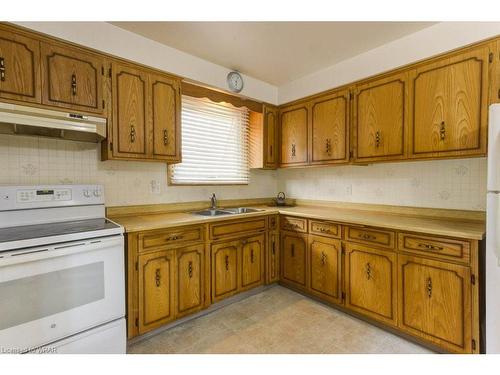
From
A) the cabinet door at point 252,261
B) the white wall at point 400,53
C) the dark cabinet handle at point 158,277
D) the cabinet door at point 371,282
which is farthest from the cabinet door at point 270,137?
the dark cabinet handle at point 158,277

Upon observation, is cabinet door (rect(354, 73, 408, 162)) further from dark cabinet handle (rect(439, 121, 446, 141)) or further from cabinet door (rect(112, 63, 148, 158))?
cabinet door (rect(112, 63, 148, 158))

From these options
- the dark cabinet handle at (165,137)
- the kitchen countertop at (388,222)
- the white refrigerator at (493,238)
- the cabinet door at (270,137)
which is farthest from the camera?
the cabinet door at (270,137)

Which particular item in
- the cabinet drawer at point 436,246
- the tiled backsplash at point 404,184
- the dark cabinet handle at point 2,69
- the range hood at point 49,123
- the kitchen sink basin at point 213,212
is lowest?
the cabinet drawer at point 436,246

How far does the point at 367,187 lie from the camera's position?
273cm

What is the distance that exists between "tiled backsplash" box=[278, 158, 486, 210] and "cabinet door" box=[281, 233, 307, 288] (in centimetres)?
71

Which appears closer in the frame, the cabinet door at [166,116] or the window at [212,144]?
the cabinet door at [166,116]

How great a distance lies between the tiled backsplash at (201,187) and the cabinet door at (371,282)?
70 cm

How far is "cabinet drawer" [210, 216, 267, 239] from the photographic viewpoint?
2.33m

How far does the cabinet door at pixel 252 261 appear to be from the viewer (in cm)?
257

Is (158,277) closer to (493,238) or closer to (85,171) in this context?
(85,171)

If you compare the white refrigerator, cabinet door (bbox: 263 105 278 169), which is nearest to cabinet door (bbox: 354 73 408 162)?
the white refrigerator

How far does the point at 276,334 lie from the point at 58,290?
1.52 metres

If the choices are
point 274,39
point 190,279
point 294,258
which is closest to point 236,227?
point 190,279

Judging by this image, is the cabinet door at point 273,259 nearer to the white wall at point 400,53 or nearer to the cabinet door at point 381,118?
the cabinet door at point 381,118
